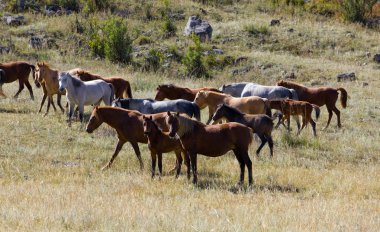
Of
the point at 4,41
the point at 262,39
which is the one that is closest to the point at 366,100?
the point at 262,39

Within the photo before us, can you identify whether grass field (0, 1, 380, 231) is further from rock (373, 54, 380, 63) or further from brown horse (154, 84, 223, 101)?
rock (373, 54, 380, 63)

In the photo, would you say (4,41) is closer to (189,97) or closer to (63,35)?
(63,35)

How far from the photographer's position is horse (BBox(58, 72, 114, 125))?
16828mm

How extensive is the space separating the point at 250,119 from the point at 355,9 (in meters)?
26.6

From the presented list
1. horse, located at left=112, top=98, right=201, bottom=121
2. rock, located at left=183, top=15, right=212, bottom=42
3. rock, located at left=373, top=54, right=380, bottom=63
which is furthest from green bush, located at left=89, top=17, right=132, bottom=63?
horse, located at left=112, top=98, right=201, bottom=121

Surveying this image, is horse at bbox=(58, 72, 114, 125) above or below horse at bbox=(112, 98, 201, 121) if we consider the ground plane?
below

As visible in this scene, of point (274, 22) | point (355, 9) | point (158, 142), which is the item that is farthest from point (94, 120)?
point (355, 9)

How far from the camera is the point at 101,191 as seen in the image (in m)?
10.4

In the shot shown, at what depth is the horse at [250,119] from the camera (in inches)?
536

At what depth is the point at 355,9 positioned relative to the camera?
125ft

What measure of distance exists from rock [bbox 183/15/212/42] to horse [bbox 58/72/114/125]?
1587 cm

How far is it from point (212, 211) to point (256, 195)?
5.31ft

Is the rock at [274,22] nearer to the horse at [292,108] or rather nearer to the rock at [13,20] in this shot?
the rock at [13,20]

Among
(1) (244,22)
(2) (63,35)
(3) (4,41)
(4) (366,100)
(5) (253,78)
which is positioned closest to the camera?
(4) (366,100)
